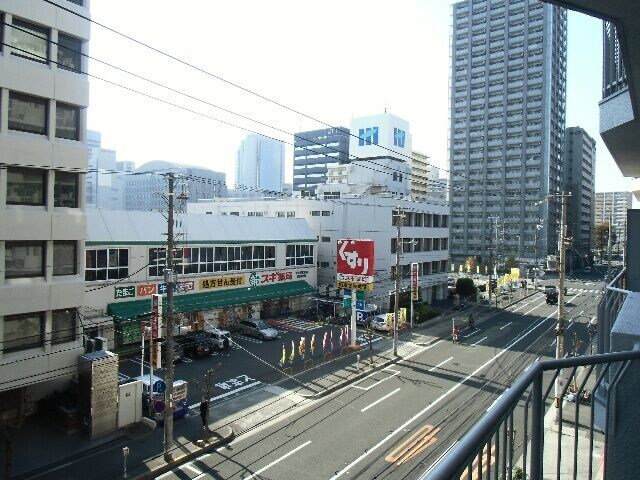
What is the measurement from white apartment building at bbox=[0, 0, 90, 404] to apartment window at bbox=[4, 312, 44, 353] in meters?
0.04

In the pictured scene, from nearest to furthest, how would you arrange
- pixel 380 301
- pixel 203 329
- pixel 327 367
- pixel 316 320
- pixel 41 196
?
pixel 41 196 < pixel 327 367 < pixel 203 329 < pixel 316 320 < pixel 380 301

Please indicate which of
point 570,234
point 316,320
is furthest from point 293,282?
point 570,234

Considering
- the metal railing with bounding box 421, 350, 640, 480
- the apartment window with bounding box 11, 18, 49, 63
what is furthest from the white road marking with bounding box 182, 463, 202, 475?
the apartment window with bounding box 11, 18, 49, 63

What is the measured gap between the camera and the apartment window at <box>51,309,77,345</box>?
17547 millimetres

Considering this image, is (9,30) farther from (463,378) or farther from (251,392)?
(463,378)

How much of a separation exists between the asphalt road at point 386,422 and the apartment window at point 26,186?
11109mm

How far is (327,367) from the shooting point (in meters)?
25.9

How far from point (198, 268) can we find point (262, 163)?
154m

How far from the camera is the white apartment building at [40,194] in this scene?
16.1 meters

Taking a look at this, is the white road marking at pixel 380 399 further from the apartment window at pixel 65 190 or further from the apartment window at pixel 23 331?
the apartment window at pixel 65 190

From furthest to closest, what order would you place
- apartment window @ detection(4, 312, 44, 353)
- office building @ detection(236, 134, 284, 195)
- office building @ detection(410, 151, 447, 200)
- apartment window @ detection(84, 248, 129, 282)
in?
office building @ detection(236, 134, 284, 195) → office building @ detection(410, 151, 447, 200) → apartment window @ detection(84, 248, 129, 282) → apartment window @ detection(4, 312, 44, 353)

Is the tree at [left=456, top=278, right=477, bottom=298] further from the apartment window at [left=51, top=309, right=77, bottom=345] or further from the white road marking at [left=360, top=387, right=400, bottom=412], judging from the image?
the apartment window at [left=51, top=309, right=77, bottom=345]

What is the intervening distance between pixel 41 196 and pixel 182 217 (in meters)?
15.0

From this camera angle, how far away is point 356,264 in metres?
30.3
